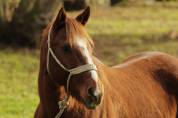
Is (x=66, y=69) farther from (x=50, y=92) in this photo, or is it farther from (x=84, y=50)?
(x=50, y=92)

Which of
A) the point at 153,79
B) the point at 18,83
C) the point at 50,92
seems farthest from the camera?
the point at 18,83

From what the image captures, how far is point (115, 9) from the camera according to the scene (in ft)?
A: 77.9

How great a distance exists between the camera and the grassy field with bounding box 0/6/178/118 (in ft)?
32.7

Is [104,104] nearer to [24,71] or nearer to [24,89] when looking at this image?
[24,89]

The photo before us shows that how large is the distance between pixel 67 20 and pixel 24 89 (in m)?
6.37

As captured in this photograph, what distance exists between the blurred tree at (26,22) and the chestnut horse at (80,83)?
832 centimetres

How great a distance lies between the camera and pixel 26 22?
13961 millimetres

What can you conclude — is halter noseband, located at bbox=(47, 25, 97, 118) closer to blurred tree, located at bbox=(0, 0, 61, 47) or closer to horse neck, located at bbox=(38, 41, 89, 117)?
horse neck, located at bbox=(38, 41, 89, 117)

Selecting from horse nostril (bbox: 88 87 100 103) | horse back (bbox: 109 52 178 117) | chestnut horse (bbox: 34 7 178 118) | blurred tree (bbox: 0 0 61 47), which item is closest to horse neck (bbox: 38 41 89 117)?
chestnut horse (bbox: 34 7 178 118)

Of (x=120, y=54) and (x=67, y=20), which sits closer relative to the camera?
(x=67, y=20)

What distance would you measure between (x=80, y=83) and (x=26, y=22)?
9.72m

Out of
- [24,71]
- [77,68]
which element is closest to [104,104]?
[77,68]

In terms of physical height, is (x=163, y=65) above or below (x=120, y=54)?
above

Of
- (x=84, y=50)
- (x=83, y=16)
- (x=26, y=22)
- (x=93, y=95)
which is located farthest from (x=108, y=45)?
(x=93, y=95)
